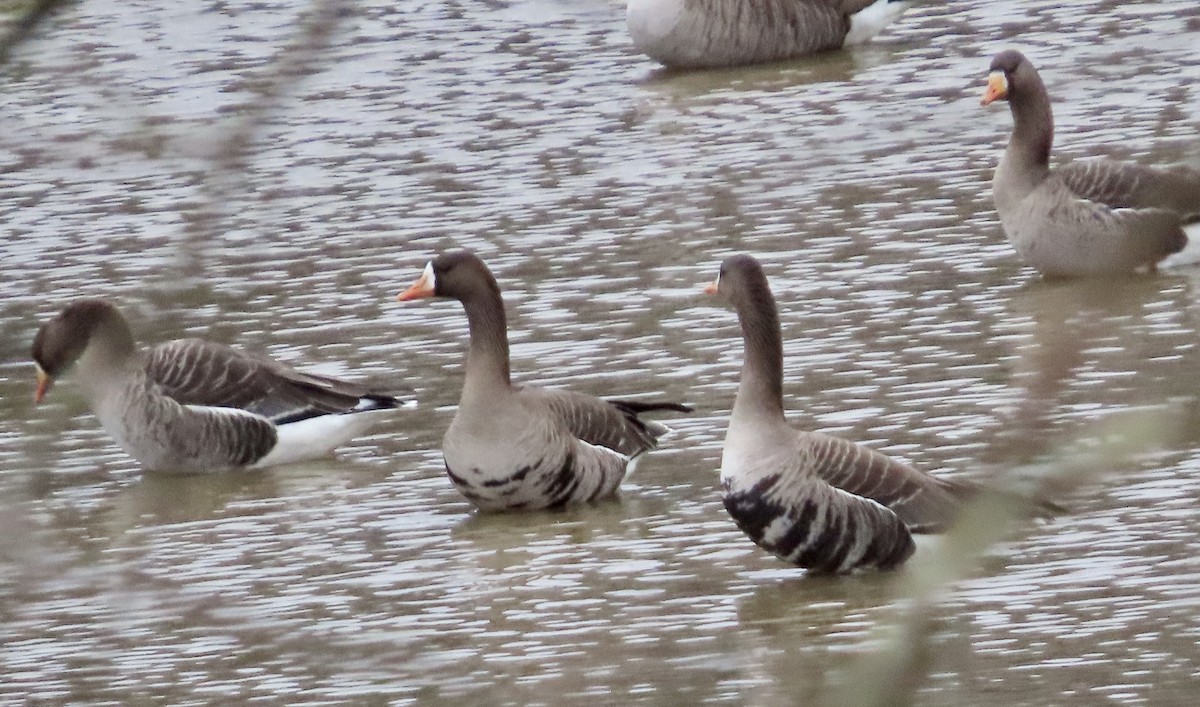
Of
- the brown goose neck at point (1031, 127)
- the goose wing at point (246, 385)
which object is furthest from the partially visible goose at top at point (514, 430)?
the brown goose neck at point (1031, 127)

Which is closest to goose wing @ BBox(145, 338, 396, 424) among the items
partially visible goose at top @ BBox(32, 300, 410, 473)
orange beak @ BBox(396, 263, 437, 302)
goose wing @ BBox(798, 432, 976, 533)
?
partially visible goose at top @ BBox(32, 300, 410, 473)

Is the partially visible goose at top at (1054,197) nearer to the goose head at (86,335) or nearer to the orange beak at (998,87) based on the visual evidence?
the orange beak at (998,87)

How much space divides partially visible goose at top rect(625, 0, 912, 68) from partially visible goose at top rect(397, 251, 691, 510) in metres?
8.04

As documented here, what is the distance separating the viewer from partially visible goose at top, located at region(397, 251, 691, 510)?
859 cm

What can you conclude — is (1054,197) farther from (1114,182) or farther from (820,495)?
(820,495)

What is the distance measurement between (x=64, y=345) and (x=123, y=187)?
19.3 feet

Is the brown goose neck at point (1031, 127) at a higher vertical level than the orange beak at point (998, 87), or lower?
lower

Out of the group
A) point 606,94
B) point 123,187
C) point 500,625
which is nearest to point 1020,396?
point 500,625

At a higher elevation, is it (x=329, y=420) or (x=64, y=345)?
(x=64, y=345)

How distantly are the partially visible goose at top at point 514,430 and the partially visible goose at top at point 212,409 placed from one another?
1051 mm

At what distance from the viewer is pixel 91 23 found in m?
18.5

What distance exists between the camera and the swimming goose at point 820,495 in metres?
7.25

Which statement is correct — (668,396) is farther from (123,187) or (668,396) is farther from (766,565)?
(123,187)

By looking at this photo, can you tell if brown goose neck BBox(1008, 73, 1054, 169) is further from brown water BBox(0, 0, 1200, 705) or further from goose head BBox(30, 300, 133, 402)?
goose head BBox(30, 300, 133, 402)
